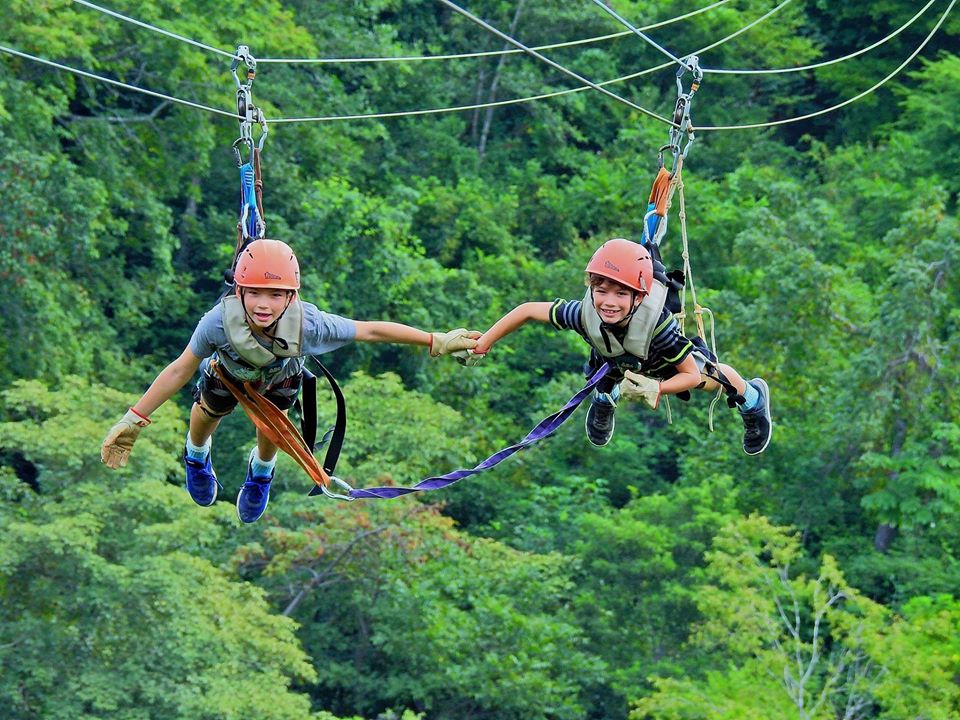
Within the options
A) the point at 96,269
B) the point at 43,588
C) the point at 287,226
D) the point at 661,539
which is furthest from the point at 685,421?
the point at 43,588

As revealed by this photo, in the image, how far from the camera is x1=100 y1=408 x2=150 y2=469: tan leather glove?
5914 mm

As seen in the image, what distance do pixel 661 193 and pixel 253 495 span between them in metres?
1.83

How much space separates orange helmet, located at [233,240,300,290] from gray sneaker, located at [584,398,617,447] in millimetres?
1588

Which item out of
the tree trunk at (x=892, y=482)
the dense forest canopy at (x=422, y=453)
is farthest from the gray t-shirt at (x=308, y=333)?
the tree trunk at (x=892, y=482)

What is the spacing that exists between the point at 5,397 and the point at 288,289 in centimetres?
1027

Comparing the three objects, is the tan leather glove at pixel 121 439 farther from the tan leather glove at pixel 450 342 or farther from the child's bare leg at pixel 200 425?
the tan leather glove at pixel 450 342

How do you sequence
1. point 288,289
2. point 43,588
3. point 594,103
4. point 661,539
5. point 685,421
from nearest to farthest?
point 288,289 → point 43,588 → point 661,539 → point 685,421 → point 594,103

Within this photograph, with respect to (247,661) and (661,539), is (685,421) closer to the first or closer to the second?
(661,539)

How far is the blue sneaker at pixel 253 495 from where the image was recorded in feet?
21.8

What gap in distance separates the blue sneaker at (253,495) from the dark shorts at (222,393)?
0.49 meters

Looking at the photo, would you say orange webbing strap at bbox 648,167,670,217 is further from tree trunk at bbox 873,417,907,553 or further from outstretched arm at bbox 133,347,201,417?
tree trunk at bbox 873,417,907,553

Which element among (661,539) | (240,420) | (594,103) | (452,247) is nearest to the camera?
(661,539)

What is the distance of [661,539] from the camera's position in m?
16.4

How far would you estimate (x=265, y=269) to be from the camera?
18.4 ft
